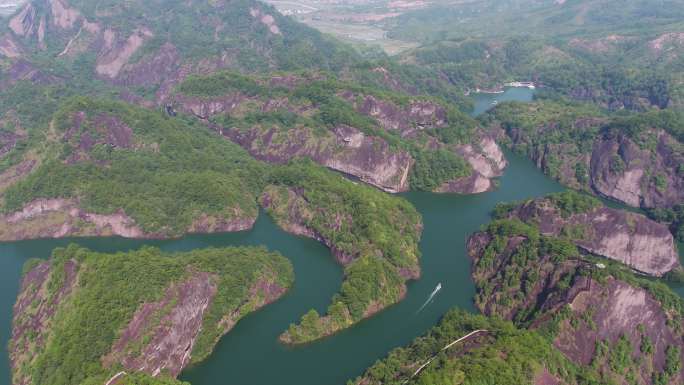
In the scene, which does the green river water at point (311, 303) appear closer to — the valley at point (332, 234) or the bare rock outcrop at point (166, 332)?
the valley at point (332, 234)

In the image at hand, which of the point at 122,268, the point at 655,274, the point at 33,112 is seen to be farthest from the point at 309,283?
the point at 33,112

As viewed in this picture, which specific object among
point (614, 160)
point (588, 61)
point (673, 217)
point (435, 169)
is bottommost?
point (588, 61)

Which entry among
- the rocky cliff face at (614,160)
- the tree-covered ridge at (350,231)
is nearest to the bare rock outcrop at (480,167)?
the rocky cliff face at (614,160)

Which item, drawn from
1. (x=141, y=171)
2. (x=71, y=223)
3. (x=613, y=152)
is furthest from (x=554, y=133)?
(x=71, y=223)

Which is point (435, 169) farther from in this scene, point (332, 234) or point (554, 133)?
point (332, 234)

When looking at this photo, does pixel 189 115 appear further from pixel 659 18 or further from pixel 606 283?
pixel 659 18
